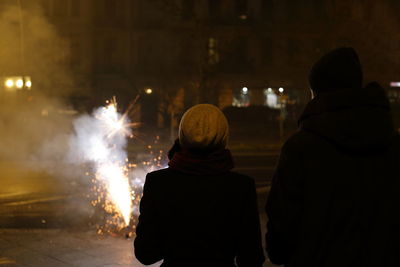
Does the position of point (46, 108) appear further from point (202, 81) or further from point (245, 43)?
point (245, 43)

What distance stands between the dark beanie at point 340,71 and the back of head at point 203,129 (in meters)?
0.50

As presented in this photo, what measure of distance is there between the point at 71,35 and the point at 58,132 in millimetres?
18023

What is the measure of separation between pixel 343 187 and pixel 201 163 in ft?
2.12

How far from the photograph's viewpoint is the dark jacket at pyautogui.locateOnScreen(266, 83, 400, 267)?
213 cm

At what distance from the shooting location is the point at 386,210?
7.06 feet

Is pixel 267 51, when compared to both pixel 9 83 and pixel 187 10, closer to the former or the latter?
pixel 187 10

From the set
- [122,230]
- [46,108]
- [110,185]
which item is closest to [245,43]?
[46,108]

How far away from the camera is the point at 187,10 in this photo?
25.0m

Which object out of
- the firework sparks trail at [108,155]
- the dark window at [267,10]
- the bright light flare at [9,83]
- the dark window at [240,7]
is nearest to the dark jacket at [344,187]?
the firework sparks trail at [108,155]

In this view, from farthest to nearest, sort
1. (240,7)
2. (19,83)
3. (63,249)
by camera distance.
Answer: (240,7) → (19,83) → (63,249)

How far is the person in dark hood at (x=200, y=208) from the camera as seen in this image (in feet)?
7.91

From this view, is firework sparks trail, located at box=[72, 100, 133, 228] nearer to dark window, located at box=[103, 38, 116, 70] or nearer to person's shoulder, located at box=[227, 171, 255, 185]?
person's shoulder, located at box=[227, 171, 255, 185]

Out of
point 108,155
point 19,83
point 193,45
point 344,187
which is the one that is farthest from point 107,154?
point 193,45

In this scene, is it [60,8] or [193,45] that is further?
[193,45]
